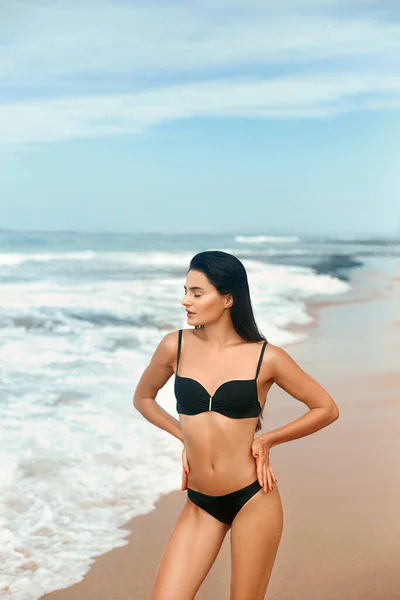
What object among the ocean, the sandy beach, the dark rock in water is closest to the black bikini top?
the sandy beach

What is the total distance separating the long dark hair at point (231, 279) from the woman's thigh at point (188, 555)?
60cm

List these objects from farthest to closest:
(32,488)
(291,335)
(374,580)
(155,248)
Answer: (155,248)
(291,335)
(32,488)
(374,580)

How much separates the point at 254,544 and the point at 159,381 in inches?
24.1

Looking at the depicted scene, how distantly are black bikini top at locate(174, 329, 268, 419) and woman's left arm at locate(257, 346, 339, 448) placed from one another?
0.20 feet

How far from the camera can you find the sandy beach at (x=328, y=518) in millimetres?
3988

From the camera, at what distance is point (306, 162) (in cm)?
4153

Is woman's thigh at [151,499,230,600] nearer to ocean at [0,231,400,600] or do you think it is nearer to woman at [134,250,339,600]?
woman at [134,250,339,600]

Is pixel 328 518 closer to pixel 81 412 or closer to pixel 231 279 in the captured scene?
pixel 231 279

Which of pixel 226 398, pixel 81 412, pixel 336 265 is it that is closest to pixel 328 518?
pixel 226 398

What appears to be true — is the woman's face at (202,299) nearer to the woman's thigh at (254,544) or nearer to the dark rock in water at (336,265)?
the woman's thigh at (254,544)

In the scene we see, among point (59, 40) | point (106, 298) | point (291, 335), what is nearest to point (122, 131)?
point (59, 40)

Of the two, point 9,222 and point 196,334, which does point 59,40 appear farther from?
point 196,334

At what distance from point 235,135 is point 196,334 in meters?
37.6

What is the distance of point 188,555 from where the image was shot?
9.62 feet
